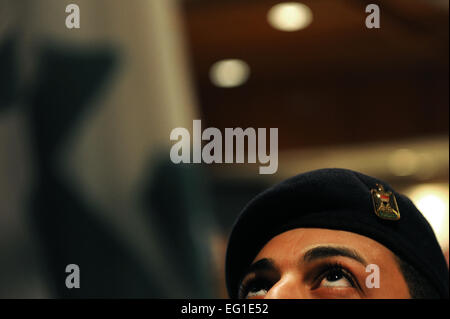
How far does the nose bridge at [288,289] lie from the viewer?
2.05ft

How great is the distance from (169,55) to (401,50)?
197cm

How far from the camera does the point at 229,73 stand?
327cm

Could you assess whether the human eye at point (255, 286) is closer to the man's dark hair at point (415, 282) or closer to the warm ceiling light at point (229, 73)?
the man's dark hair at point (415, 282)

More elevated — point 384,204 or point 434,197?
point 434,197

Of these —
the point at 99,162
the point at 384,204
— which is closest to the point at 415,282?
the point at 384,204

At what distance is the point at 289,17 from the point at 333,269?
191 centimetres

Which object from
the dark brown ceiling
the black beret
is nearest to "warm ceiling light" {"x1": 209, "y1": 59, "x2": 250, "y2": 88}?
the dark brown ceiling

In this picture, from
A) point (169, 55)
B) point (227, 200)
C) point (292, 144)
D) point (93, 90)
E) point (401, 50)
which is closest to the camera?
point (93, 90)

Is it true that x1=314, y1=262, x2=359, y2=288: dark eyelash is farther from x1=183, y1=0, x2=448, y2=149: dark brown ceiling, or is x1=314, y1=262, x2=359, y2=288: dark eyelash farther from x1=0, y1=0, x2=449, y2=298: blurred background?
x1=183, y1=0, x2=448, y2=149: dark brown ceiling

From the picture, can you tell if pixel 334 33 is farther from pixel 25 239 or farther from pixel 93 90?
pixel 25 239

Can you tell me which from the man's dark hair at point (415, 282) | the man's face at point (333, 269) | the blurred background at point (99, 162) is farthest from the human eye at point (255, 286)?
the blurred background at point (99, 162)

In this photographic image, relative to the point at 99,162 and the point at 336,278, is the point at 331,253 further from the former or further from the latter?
the point at 99,162

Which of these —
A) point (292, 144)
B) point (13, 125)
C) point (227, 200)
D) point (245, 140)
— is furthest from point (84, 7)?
point (292, 144)

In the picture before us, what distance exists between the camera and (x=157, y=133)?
3.87ft
